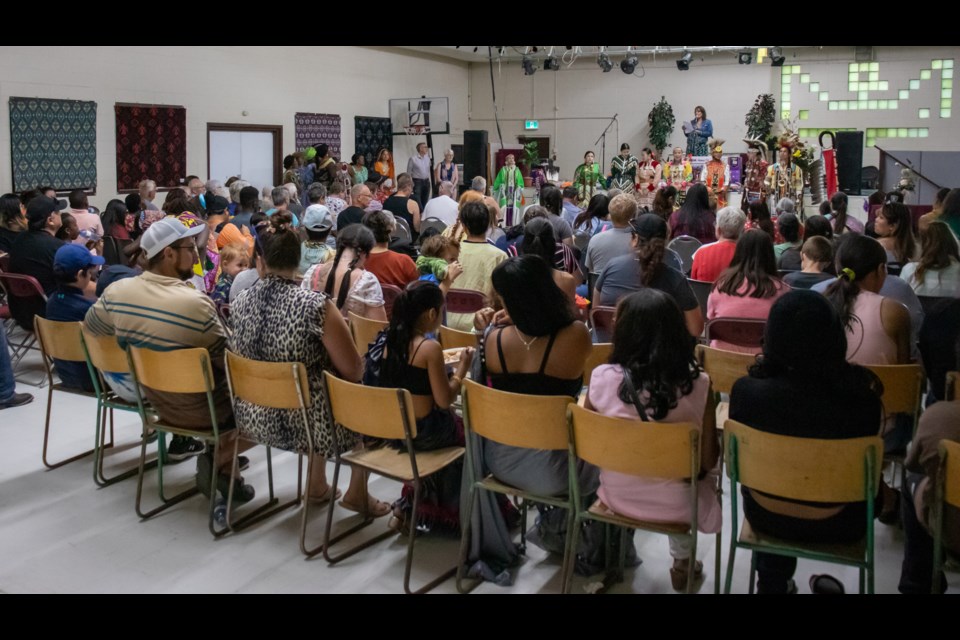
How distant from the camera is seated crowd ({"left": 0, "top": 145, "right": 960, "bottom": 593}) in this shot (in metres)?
2.53

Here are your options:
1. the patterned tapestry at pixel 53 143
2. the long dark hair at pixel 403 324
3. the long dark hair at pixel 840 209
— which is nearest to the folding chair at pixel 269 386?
the long dark hair at pixel 403 324

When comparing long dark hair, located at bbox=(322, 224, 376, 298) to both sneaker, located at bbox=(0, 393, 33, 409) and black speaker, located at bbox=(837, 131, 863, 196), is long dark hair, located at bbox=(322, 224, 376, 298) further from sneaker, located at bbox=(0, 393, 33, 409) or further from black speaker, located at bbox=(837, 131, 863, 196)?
black speaker, located at bbox=(837, 131, 863, 196)

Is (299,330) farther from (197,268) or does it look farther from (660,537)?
(197,268)

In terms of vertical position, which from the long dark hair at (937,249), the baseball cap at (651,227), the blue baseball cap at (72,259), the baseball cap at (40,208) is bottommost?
the blue baseball cap at (72,259)

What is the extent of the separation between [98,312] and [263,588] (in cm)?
149

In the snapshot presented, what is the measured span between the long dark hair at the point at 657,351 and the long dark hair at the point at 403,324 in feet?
2.69

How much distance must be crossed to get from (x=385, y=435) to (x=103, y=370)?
155 cm

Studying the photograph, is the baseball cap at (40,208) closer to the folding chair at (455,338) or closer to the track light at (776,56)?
the folding chair at (455,338)

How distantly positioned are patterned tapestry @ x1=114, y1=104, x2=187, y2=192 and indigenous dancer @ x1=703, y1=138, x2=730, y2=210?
758cm

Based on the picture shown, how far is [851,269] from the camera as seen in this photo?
3449 millimetres

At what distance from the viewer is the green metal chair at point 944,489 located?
227 cm

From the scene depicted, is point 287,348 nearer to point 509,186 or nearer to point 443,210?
point 443,210

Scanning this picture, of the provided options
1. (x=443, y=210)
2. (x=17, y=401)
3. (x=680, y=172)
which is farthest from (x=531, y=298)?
(x=680, y=172)

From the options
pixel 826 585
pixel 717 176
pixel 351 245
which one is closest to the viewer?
pixel 826 585
